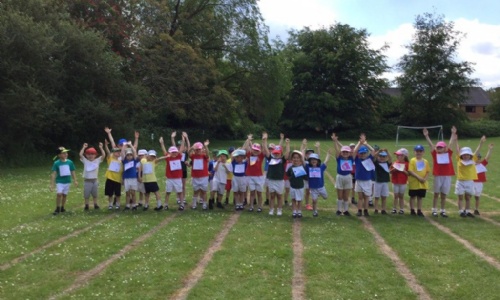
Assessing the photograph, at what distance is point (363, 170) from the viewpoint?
1151 centimetres

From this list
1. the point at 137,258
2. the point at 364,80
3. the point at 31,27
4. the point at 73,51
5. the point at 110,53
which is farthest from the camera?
the point at 364,80

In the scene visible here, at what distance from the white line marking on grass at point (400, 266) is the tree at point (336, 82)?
1989 inches

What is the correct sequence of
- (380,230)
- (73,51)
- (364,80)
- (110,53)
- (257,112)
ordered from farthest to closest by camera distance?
(364,80) < (257,112) < (110,53) < (73,51) < (380,230)

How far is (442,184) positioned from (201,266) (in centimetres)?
728

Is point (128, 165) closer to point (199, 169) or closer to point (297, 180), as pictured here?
point (199, 169)

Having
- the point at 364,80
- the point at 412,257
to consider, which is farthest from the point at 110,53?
the point at 364,80

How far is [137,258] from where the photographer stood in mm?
7738

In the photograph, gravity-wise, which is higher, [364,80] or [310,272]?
[364,80]

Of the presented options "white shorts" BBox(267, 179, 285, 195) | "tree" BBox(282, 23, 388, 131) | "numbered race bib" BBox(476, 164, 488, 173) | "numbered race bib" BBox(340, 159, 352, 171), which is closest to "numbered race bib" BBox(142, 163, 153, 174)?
"white shorts" BBox(267, 179, 285, 195)

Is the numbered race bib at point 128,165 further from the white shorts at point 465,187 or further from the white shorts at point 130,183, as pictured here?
the white shorts at point 465,187

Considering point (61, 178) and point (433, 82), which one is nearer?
point (61, 178)

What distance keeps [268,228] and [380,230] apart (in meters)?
2.47

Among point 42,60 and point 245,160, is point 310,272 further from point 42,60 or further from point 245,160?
point 42,60

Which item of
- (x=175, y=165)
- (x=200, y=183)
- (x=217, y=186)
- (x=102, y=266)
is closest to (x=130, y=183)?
(x=175, y=165)
